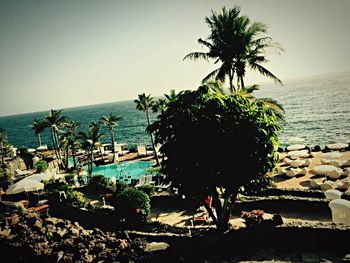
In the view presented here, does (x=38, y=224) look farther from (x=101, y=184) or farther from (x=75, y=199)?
(x=101, y=184)

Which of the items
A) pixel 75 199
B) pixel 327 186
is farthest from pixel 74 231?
pixel 327 186

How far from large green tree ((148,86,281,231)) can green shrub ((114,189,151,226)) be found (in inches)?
193

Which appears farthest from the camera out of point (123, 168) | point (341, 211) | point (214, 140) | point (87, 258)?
point (123, 168)

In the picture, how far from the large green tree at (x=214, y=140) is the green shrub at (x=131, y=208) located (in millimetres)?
4894

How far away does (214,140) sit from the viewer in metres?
10.3

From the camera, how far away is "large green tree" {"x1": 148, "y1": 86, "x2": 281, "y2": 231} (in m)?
10.4

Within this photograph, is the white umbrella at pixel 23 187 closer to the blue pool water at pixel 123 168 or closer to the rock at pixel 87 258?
the rock at pixel 87 258

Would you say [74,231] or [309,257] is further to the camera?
[74,231]

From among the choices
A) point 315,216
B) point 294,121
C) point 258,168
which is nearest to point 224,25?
point 258,168

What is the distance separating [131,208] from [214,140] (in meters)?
7.62

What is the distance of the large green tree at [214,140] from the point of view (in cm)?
1035

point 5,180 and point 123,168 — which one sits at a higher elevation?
point 5,180

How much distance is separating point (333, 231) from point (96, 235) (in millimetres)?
10648

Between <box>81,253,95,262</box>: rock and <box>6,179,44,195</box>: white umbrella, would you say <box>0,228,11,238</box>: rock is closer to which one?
<box>81,253,95,262</box>: rock
